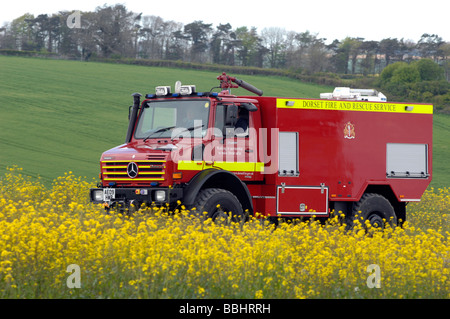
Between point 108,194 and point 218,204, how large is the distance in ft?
7.00

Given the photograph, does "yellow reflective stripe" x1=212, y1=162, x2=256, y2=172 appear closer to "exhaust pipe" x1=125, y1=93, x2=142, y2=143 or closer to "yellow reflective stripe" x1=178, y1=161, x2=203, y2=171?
"yellow reflective stripe" x1=178, y1=161, x2=203, y2=171

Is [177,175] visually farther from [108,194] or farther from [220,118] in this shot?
[220,118]

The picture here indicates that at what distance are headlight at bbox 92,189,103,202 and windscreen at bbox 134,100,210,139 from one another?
151 centimetres

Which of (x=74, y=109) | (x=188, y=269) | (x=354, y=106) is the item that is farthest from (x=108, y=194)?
(x=74, y=109)

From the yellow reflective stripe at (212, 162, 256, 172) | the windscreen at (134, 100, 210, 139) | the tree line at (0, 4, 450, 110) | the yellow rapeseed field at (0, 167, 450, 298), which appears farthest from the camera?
the tree line at (0, 4, 450, 110)

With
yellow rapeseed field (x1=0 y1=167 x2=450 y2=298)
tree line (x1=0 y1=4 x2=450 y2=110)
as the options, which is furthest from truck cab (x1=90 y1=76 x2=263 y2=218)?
tree line (x1=0 y1=4 x2=450 y2=110)

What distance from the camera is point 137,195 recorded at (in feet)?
41.3

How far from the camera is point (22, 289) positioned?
731 centimetres

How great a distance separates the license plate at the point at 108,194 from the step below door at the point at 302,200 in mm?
3505

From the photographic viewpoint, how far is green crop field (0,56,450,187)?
95.8ft

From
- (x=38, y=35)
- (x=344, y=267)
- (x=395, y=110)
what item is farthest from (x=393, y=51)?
(x=344, y=267)

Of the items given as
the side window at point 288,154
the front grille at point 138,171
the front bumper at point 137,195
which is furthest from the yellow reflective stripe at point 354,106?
the front bumper at point 137,195

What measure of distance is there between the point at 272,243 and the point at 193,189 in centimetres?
388

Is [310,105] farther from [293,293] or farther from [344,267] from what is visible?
[293,293]
